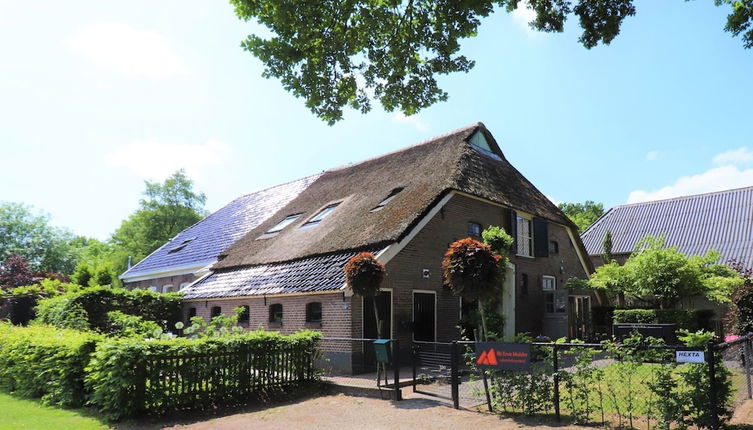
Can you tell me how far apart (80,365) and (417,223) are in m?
8.47

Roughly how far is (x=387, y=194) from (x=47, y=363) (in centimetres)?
1030

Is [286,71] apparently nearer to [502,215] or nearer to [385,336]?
[385,336]

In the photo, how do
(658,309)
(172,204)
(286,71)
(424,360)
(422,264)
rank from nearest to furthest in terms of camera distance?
(286,71) → (424,360) → (422,264) → (658,309) → (172,204)

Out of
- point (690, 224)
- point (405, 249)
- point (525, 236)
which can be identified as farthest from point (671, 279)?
point (690, 224)

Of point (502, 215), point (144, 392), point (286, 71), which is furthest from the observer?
point (502, 215)

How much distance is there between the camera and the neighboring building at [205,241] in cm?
2317

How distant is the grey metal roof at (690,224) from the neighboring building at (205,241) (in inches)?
773

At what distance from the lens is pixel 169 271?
80.8 feet

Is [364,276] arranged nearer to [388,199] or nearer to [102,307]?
[388,199]

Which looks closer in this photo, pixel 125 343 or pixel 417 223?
pixel 125 343

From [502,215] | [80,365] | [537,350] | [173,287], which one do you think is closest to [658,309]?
[502,215]

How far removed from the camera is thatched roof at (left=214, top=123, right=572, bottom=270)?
1495 cm

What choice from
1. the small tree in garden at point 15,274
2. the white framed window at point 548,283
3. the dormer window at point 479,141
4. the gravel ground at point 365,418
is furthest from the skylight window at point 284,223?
the small tree in garden at point 15,274

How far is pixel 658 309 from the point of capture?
54.5 ft
